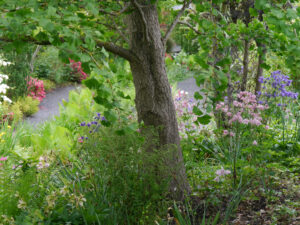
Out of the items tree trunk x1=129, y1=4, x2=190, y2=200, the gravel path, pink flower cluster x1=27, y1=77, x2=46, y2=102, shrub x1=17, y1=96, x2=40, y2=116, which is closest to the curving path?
the gravel path

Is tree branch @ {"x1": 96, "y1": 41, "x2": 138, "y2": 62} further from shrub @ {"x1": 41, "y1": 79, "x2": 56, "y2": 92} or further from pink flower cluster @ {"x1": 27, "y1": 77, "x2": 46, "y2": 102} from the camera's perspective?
shrub @ {"x1": 41, "y1": 79, "x2": 56, "y2": 92}

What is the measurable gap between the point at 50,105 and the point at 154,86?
7109mm

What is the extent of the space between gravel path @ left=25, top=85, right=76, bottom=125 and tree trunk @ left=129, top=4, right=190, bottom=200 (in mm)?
5127

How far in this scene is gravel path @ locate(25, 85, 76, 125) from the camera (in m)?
7.98

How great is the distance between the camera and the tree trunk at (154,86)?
8.57ft

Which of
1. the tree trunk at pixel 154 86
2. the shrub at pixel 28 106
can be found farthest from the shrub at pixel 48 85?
the tree trunk at pixel 154 86

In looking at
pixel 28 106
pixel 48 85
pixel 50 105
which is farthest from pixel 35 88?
pixel 48 85

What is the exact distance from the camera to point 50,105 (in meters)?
9.27

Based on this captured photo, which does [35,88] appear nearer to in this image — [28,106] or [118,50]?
[28,106]

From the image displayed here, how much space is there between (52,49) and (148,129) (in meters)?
10.4

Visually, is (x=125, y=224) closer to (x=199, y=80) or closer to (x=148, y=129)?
(x=148, y=129)

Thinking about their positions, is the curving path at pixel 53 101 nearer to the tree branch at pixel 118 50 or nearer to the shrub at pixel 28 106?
the shrub at pixel 28 106

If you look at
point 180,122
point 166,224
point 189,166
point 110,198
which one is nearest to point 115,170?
point 110,198

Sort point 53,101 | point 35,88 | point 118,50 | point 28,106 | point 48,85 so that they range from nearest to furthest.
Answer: point 118,50 → point 28,106 → point 35,88 → point 53,101 → point 48,85
